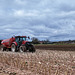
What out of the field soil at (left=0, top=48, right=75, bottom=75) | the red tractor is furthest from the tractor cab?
the field soil at (left=0, top=48, right=75, bottom=75)

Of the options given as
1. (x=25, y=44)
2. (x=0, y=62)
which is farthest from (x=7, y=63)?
(x=25, y=44)

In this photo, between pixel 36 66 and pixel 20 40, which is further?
pixel 20 40

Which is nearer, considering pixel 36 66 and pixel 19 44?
pixel 36 66

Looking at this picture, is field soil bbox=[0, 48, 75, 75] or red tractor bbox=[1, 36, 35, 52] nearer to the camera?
field soil bbox=[0, 48, 75, 75]

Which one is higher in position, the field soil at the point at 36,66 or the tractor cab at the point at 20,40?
the tractor cab at the point at 20,40

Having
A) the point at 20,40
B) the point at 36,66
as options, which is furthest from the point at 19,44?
the point at 36,66

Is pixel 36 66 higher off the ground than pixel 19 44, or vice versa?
pixel 19 44

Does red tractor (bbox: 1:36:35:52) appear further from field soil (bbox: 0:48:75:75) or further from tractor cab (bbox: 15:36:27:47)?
field soil (bbox: 0:48:75:75)

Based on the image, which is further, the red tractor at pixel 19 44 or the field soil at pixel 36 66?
the red tractor at pixel 19 44

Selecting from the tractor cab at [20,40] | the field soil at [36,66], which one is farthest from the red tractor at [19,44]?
the field soil at [36,66]

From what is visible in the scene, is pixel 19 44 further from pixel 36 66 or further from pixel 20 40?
pixel 36 66

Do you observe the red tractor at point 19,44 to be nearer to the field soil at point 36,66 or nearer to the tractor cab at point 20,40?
the tractor cab at point 20,40

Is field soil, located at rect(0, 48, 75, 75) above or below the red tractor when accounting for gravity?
below

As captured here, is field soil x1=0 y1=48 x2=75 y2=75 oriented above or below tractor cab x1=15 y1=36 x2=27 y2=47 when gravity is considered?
below
